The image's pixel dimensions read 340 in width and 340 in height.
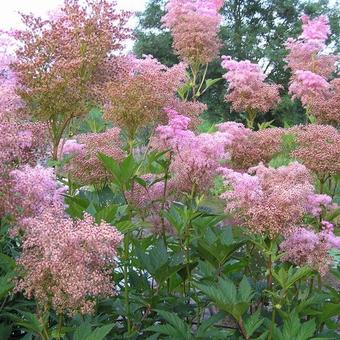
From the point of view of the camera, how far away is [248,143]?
3582 mm

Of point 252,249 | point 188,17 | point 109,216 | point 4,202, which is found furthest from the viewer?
point 188,17

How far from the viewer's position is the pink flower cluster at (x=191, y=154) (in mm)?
2908

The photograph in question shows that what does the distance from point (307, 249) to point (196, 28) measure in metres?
2.77

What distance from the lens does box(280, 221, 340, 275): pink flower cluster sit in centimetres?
250

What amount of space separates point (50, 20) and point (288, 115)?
49.2ft

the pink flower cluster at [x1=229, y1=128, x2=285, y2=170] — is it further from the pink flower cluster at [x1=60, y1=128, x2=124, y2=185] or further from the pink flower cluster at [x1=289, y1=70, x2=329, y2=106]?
the pink flower cluster at [x1=289, y1=70, x2=329, y2=106]

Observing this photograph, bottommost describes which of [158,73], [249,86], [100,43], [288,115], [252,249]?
[288,115]

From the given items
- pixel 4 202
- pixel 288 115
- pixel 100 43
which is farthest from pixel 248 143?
pixel 288 115

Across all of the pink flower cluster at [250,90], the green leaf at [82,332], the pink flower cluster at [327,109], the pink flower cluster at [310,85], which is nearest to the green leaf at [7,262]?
the green leaf at [82,332]

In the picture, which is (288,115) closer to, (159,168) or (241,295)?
(159,168)

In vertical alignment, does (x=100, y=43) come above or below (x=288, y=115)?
above

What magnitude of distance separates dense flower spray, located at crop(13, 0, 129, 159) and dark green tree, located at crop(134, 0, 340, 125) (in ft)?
46.9

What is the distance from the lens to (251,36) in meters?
18.8

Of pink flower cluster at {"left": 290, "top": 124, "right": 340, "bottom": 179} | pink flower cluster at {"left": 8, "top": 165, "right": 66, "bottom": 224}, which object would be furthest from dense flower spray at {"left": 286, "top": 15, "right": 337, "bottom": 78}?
pink flower cluster at {"left": 8, "top": 165, "right": 66, "bottom": 224}
